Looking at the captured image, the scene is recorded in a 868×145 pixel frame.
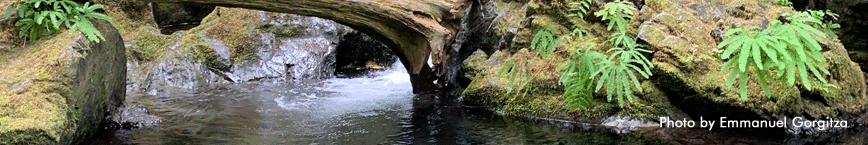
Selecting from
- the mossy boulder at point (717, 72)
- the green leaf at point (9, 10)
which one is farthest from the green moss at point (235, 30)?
→ the mossy boulder at point (717, 72)

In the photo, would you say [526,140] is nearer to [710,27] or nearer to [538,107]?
[538,107]

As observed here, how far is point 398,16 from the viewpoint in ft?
23.3

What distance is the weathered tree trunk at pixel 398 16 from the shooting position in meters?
6.71

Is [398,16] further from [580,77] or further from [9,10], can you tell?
[9,10]

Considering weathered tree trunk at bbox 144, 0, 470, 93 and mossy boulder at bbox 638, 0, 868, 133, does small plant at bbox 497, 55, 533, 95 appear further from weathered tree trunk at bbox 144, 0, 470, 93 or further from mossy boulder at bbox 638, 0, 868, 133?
mossy boulder at bbox 638, 0, 868, 133

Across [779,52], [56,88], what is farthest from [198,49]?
[779,52]

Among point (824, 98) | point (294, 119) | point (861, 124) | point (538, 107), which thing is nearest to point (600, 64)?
point (538, 107)

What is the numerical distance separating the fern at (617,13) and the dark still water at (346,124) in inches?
49.1

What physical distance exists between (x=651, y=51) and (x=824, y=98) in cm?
168

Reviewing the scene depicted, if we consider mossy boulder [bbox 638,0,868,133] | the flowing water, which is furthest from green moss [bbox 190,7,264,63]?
mossy boulder [bbox 638,0,868,133]

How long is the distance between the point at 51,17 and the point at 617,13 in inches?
220

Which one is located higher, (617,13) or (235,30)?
(235,30)

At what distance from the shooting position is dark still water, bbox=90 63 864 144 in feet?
17.9

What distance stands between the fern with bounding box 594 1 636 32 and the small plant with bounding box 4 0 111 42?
5064 millimetres
